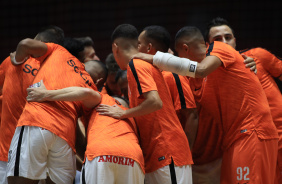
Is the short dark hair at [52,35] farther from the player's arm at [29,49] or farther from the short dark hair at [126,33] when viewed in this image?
the short dark hair at [126,33]

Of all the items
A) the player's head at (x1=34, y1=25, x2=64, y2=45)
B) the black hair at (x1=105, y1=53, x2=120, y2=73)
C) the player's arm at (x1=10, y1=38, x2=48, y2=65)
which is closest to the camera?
the player's arm at (x1=10, y1=38, x2=48, y2=65)

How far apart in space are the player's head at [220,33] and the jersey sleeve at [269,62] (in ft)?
0.97

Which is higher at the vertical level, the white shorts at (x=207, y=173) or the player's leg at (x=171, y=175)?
the player's leg at (x=171, y=175)

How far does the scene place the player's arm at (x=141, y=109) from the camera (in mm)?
3285

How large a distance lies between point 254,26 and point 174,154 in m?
5.01

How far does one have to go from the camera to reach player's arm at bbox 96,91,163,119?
329cm

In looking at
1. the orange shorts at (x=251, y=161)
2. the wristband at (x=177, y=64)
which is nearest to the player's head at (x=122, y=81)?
the wristband at (x=177, y=64)

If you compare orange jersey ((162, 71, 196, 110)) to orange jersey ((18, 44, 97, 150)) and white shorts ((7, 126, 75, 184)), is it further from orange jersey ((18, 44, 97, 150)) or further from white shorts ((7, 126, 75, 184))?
white shorts ((7, 126, 75, 184))

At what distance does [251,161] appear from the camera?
3.38m

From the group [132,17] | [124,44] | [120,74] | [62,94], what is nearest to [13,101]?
[62,94]

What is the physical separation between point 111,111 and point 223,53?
3.53 ft

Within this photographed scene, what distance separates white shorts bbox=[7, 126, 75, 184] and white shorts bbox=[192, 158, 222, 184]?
4.79 ft

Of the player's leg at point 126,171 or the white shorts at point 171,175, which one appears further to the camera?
the white shorts at point 171,175

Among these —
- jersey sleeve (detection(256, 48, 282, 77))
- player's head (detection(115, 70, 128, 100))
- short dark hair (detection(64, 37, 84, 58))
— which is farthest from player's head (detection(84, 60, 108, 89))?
jersey sleeve (detection(256, 48, 282, 77))
